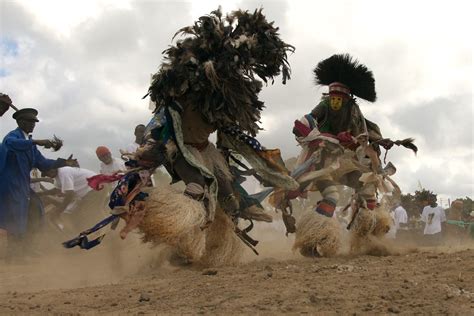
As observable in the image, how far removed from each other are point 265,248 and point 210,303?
5332mm

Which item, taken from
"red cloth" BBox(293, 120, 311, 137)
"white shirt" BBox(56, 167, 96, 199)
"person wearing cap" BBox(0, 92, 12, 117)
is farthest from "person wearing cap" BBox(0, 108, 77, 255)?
"red cloth" BBox(293, 120, 311, 137)

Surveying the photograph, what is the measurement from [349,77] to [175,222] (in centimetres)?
297

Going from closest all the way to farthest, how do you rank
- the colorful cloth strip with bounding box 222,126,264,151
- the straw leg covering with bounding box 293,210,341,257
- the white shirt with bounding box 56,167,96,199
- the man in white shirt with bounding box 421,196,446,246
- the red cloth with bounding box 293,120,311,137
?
the colorful cloth strip with bounding box 222,126,264,151, the straw leg covering with bounding box 293,210,341,257, the red cloth with bounding box 293,120,311,137, the white shirt with bounding box 56,167,96,199, the man in white shirt with bounding box 421,196,446,246

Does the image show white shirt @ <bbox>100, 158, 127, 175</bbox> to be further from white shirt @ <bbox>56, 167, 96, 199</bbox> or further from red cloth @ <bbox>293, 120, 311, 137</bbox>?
red cloth @ <bbox>293, 120, 311, 137</bbox>

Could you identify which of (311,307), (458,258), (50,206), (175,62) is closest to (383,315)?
(311,307)

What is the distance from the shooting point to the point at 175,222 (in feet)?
14.8

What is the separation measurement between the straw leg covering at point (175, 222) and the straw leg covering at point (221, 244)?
413 millimetres

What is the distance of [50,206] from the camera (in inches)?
392

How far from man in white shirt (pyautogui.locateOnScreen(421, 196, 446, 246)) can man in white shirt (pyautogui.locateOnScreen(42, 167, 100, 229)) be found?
693cm

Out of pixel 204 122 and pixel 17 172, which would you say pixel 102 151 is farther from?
pixel 204 122

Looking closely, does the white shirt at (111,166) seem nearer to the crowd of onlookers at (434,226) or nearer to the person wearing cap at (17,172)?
the person wearing cap at (17,172)

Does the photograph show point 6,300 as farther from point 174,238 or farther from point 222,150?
point 222,150

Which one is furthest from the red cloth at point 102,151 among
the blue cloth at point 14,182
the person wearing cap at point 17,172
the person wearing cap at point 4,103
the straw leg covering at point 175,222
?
the straw leg covering at point 175,222

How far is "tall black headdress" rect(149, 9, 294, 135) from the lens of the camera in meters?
4.86
